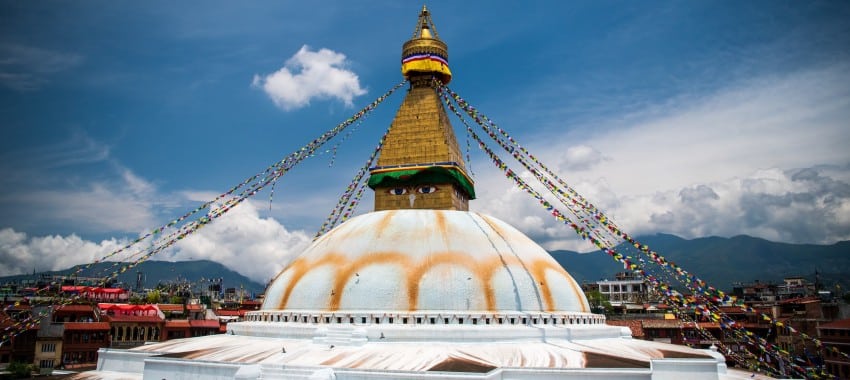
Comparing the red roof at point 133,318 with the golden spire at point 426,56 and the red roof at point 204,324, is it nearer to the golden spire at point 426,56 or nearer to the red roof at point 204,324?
the red roof at point 204,324

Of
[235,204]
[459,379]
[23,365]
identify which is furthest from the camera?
[23,365]

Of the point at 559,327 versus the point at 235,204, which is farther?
the point at 235,204

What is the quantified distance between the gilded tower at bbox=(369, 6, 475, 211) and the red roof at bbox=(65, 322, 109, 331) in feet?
84.8

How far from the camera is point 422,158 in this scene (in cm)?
2039

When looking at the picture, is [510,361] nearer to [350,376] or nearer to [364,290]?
[350,376]

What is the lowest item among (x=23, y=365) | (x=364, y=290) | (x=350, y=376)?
(x=23, y=365)

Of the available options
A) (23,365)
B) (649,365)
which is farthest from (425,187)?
(23,365)

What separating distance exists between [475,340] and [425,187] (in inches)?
285

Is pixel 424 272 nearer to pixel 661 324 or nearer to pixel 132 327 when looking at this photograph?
pixel 661 324

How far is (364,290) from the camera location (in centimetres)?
1551

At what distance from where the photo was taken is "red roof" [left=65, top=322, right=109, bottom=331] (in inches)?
1358

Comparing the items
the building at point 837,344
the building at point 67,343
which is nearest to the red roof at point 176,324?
the building at point 67,343

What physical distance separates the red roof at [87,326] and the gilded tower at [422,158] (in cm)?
2585

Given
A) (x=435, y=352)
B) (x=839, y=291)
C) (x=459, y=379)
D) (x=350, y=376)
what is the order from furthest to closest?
(x=839, y=291)
(x=435, y=352)
(x=350, y=376)
(x=459, y=379)
